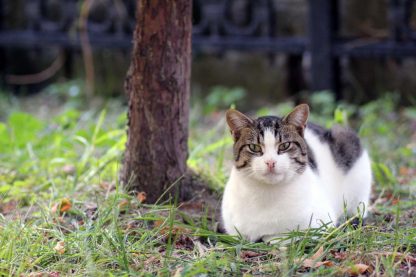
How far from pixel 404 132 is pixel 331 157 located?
2.15 meters

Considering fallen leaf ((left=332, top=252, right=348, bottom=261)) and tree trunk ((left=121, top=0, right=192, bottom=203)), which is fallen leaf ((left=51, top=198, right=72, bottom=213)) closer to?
tree trunk ((left=121, top=0, right=192, bottom=203))

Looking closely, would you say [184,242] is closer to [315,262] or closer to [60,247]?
[60,247]

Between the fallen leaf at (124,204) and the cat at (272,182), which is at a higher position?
the cat at (272,182)

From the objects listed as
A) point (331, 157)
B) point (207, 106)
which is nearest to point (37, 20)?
point (207, 106)

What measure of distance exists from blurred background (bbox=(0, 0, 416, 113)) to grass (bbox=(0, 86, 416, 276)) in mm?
1281

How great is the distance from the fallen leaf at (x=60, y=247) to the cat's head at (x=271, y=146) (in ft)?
2.45

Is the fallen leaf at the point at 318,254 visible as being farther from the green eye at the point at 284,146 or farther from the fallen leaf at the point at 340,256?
the green eye at the point at 284,146

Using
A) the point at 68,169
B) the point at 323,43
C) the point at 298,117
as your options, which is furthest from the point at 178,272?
the point at 323,43

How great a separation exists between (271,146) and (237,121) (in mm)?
195

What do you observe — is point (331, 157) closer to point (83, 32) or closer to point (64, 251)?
point (64, 251)

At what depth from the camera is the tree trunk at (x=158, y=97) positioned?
3.40m

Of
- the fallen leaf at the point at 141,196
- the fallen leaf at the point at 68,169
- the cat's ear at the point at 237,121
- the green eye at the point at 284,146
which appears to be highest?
the cat's ear at the point at 237,121

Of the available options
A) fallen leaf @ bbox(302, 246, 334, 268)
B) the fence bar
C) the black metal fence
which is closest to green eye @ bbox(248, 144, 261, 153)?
fallen leaf @ bbox(302, 246, 334, 268)

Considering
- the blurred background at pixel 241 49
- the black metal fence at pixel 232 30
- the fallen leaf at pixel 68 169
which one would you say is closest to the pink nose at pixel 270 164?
the fallen leaf at pixel 68 169
